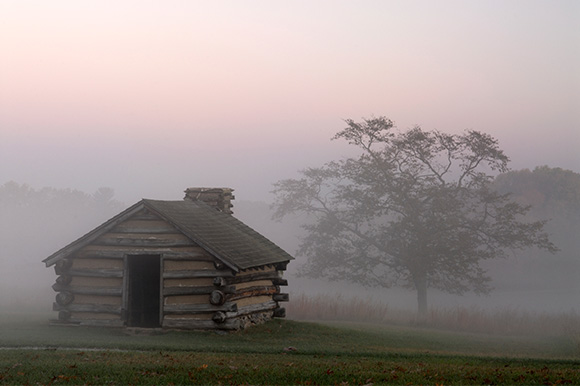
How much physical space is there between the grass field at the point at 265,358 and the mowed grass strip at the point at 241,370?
20 mm

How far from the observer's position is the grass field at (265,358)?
1220 cm

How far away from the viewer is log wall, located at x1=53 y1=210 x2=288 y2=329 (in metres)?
20.1

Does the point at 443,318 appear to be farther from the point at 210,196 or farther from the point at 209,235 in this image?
the point at 209,235

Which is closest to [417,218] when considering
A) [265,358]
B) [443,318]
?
[443,318]

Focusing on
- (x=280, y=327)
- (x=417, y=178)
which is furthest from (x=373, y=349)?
(x=417, y=178)

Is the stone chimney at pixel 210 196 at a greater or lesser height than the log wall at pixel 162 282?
greater

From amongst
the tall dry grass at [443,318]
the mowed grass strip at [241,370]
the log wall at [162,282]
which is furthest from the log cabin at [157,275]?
the tall dry grass at [443,318]

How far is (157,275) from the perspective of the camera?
2272 centimetres

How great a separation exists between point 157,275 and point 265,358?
8919mm

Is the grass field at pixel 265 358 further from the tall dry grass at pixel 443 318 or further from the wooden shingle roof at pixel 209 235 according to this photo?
the tall dry grass at pixel 443 318

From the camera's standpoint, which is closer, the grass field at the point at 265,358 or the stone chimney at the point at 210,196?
the grass field at the point at 265,358

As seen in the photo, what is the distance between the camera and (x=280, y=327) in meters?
21.8

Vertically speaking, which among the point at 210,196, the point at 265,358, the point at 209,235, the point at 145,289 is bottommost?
the point at 265,358

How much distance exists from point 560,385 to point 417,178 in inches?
972
